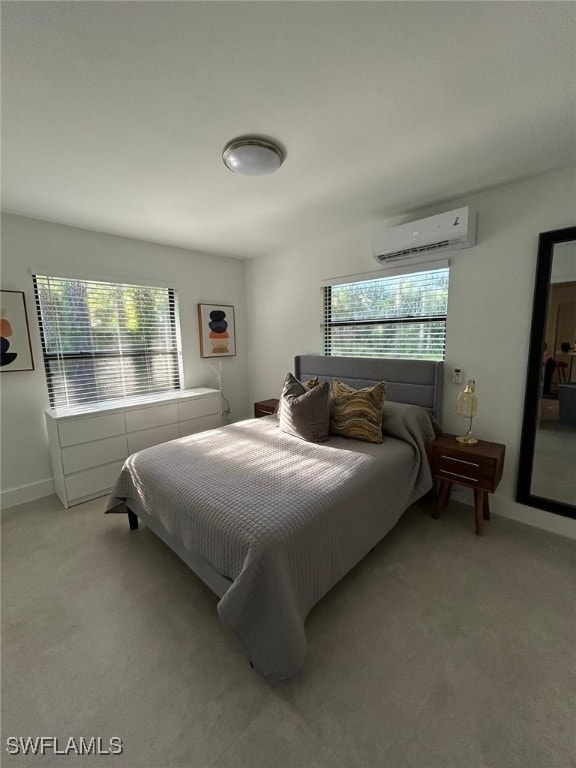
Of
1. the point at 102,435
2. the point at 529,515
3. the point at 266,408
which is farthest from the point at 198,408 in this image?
the point at 529,515

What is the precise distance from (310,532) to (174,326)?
9.95ft

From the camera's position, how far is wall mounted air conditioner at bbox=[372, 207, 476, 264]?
2262mm

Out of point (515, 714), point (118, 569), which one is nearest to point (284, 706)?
point (515, 714)

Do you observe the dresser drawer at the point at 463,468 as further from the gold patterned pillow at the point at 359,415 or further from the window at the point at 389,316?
the window at the point at 389,316

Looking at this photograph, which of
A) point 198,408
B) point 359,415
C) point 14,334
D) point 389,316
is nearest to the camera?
point 359,415

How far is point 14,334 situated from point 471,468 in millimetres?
3821

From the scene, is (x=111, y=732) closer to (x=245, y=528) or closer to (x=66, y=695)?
(x=66, y=695)

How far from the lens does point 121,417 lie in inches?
115

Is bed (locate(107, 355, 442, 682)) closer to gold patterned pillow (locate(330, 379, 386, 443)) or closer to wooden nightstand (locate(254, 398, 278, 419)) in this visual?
gold patterned pillow (locate(330, 379, 386, 443))

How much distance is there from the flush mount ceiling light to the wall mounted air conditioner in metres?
1.21

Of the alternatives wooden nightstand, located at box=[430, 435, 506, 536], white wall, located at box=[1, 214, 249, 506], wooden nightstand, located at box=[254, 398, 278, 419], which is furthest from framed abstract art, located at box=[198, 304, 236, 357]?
wooden nightstand, located at box=[430, 435, 506, 536]

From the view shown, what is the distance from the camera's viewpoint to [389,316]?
9.84ft

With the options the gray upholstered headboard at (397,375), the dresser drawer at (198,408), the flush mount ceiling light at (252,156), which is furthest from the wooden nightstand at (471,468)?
the dresser drawer at (198,408)

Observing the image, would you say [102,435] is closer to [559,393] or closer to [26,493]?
[26,493]
